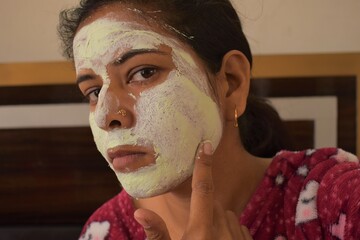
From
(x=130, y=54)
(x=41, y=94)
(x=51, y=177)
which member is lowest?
(x=51, y=177)

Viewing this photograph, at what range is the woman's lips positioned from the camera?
24.1 inches

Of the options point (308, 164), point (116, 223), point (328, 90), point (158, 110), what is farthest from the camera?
point (328, 90)

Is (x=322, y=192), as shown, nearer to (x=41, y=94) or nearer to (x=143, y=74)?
(x=143, y=74)

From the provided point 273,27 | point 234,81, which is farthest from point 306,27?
point 234,81

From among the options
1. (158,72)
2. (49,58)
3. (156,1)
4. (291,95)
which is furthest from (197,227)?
(49,58)

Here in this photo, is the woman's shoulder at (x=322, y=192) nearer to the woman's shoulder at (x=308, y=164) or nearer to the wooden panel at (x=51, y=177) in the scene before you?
the woman's shoulder at (x=308, y=164)

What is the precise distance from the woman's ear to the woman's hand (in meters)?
0.14

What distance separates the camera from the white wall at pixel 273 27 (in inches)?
45.9

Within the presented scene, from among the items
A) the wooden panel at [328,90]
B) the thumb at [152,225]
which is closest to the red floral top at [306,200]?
the thumb at [152,225]

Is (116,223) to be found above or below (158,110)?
below

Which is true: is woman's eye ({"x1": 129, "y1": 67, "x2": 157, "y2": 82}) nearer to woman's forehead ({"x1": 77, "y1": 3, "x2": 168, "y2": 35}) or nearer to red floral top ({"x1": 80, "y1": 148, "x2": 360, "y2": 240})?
woman's forehead ({"x1": 77, "y1": 3, "x2": 168, "y2": 35})

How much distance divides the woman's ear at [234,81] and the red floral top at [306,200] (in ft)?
0.46

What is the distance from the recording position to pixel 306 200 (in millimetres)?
681

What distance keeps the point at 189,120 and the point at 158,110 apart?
49 millimetres
